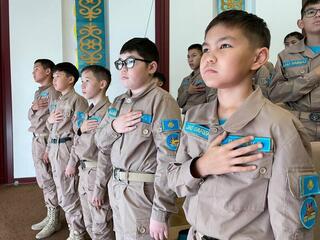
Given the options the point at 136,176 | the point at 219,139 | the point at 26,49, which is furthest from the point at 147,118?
the point at 26,49

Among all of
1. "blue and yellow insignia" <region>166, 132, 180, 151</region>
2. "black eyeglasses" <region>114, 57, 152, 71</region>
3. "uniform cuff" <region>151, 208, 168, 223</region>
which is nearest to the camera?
"uniform cuff" <region>151, 208, 168, 223</region>

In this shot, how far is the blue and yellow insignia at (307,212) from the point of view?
2.87 feet

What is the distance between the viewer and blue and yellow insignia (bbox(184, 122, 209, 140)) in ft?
3.45

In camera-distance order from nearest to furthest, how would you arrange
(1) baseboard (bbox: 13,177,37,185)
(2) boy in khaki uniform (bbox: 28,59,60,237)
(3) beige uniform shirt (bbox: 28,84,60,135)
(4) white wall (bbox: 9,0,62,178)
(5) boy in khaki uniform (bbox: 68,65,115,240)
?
(5) boy in khaki uniform (bbox: 68,65,115,240), (2) boy in khaki uniform (bbox: 28,59,60,237), (3) beige uniform shirt (bbox: 28,84,60,135), (4) white wall (bbox: 9,0,62,178), (1) baseboard (bbox: 13,177,37,185)

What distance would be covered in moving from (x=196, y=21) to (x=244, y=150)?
395cm

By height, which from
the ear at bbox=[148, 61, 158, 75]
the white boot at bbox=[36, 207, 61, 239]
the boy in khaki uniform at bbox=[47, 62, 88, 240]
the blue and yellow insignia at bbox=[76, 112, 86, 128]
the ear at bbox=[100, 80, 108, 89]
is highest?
the ear at bbox=[148, 61, 158, 75]

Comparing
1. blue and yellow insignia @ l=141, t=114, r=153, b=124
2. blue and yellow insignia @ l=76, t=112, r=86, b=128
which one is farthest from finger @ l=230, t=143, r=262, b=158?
blue and yellow insignia @ l=76, t=112, r=86, b=128

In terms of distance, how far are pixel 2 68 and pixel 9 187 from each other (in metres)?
1.34

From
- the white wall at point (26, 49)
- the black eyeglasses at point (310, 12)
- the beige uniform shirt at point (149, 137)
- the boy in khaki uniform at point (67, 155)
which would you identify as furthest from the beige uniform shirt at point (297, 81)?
the white wall at point (26, 49)

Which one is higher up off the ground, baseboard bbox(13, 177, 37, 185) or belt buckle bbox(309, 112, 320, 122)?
belt buckle bbox(309, 112, 320, 122)

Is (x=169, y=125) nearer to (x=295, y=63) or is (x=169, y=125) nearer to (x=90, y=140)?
(x=90, y=140)

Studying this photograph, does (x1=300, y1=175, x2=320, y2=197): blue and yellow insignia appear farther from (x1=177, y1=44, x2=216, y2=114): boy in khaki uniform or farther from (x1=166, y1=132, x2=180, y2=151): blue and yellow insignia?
(x1=177, y1=44, x2=216, y2=114): boy in khaki uniform

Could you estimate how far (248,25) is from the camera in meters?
1.01

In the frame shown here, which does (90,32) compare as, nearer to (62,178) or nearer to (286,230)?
(62,178)
